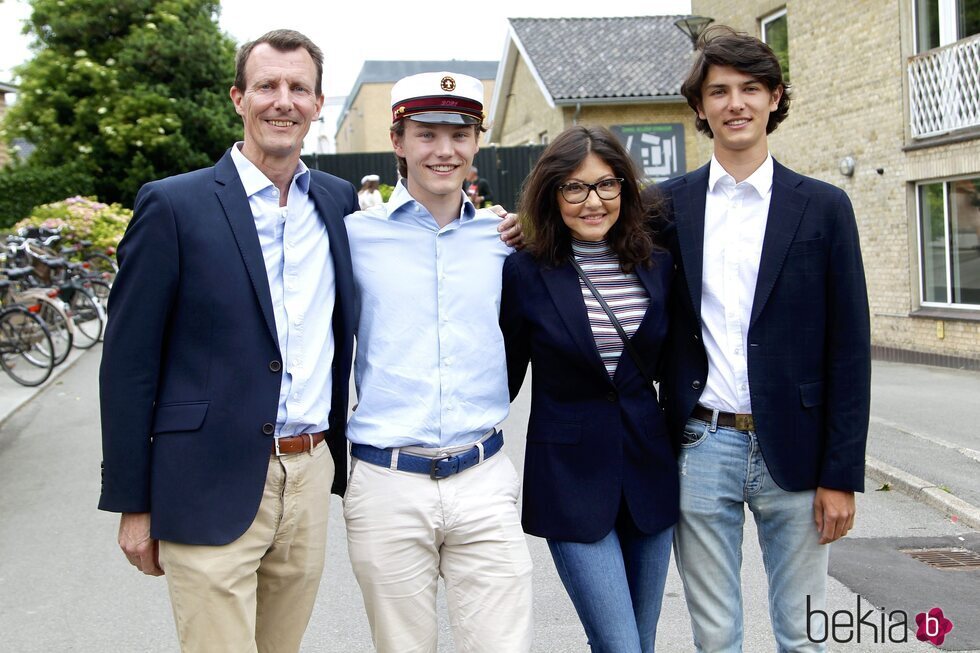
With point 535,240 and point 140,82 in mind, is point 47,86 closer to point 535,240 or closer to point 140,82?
point 140,82

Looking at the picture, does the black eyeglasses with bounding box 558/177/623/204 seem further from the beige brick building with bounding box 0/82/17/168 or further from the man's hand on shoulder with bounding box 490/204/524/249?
the beige brick building with bounding box 0/82/17/168

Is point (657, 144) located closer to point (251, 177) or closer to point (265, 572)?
point (251, 177)

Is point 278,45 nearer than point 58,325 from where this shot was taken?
Yes

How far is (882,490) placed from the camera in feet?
22.8

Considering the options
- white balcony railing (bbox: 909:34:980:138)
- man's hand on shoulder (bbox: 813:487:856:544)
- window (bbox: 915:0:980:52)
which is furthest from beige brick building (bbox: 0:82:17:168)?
man's hand on shoulder (bbox: 813:487:856:544)

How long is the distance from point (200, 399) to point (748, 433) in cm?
162

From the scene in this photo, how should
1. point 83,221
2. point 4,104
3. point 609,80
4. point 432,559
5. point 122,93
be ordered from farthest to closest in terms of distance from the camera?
point 4,104, point 609,80, point 122,93, point 83,221, point 432,559

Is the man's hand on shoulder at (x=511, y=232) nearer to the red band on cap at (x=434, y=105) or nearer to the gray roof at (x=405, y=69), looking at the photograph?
the red band on cap at (x=434, y=105)

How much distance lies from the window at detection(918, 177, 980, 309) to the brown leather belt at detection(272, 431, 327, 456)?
465 inches

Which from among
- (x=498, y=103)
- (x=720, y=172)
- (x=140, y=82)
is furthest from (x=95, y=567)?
(x=498, y=103)

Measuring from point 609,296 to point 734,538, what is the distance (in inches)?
33.9

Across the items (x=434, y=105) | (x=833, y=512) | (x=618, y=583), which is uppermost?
(x=434, y=105)

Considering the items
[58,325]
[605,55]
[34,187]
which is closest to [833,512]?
[58,325]

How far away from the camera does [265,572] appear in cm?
304
